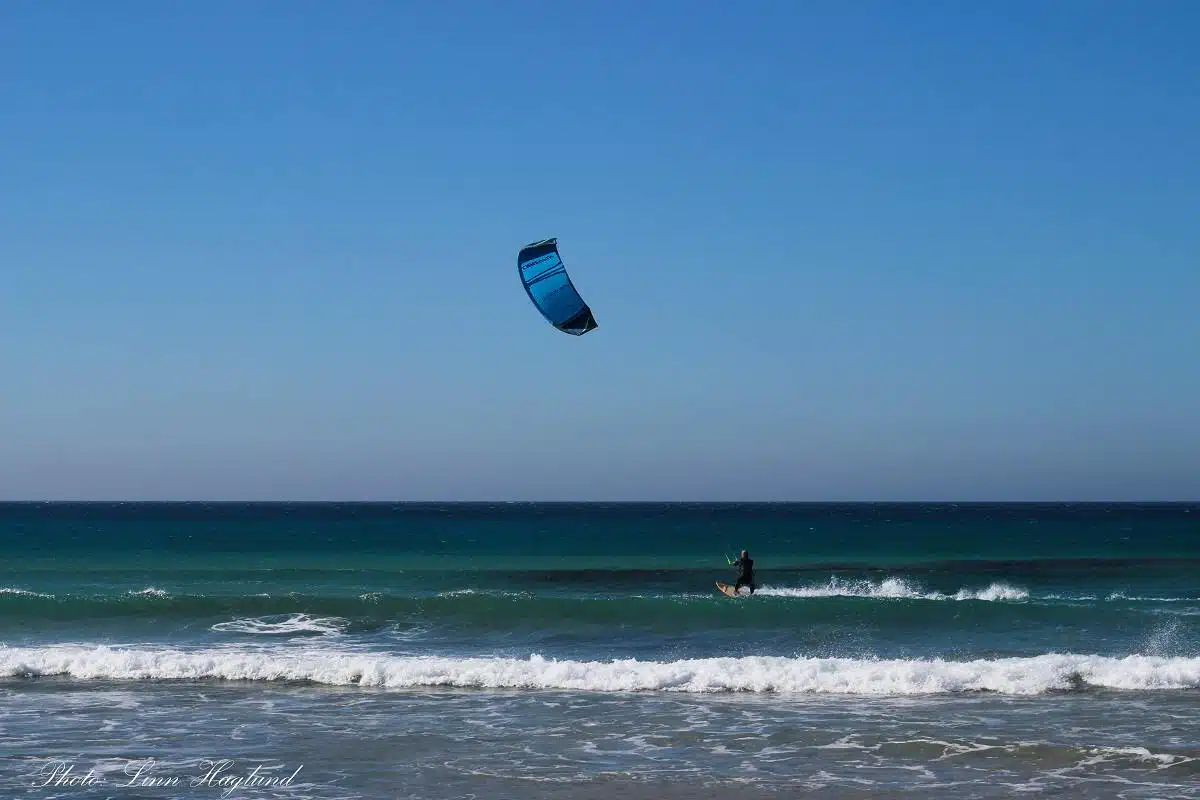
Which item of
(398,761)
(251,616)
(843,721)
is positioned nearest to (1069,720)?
(843,721)

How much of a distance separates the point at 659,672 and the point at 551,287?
19.6 ft

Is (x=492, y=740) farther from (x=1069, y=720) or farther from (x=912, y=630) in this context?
(x=912, y=630)

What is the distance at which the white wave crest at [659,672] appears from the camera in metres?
16.9

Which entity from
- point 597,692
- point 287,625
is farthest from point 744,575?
point 287,625

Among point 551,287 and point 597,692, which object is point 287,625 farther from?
point 551,287

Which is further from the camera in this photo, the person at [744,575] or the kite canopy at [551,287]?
the person at [744,575]

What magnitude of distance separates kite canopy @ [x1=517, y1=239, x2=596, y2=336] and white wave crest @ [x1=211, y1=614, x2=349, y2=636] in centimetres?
1073

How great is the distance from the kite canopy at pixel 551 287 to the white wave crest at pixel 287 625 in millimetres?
10734

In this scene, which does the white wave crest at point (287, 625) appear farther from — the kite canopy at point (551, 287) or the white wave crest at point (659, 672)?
the kite canopy at point (551, 287)

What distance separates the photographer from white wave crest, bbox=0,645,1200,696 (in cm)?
1689

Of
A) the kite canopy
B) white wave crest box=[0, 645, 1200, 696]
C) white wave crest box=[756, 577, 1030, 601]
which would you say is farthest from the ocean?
the kite canopy

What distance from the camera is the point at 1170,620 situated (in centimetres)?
2398

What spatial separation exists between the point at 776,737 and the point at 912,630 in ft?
33.2

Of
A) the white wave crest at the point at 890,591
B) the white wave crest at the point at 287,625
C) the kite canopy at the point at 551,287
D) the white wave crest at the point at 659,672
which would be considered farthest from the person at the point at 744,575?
the kite canopy at the point at 551,287
